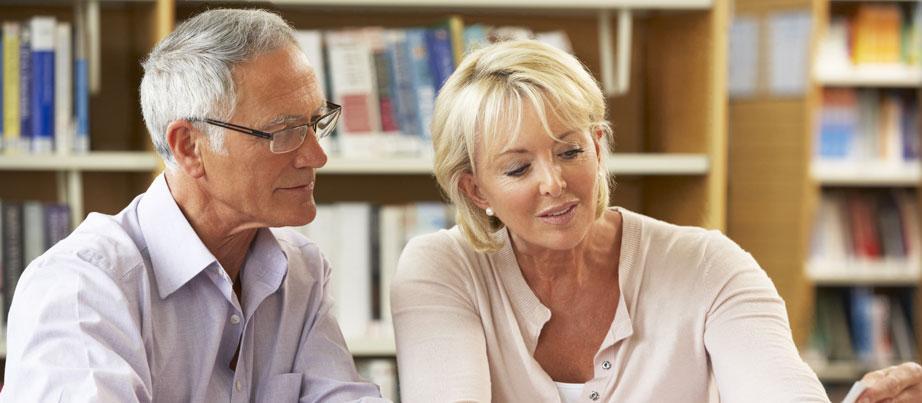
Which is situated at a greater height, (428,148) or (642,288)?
(428,148)

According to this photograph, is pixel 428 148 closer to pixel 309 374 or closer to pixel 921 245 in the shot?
pixel 309 374

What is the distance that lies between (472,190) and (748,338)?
0.47 metres

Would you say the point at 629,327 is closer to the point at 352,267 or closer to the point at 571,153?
the point at 571,153

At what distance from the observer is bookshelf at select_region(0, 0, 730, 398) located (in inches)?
102

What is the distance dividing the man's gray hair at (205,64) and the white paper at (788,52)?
2.44 meters

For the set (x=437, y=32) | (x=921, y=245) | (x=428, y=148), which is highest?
(x=437, y=32)

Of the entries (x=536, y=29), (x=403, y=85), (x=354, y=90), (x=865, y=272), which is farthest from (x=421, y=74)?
(x=865, y=272)

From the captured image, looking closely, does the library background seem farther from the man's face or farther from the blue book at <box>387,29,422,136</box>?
the man's face

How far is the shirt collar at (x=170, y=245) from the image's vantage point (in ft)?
5.00

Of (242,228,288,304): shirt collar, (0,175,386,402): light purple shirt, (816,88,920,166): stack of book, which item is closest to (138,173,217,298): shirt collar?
(0,175,386,402): light purple shirt

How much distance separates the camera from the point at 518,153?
1.66 m

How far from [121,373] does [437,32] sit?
4.72ft

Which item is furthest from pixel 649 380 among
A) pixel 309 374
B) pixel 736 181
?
pixel 736 181

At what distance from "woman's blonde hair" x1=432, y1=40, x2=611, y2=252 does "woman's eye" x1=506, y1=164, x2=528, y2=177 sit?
0.05 m
